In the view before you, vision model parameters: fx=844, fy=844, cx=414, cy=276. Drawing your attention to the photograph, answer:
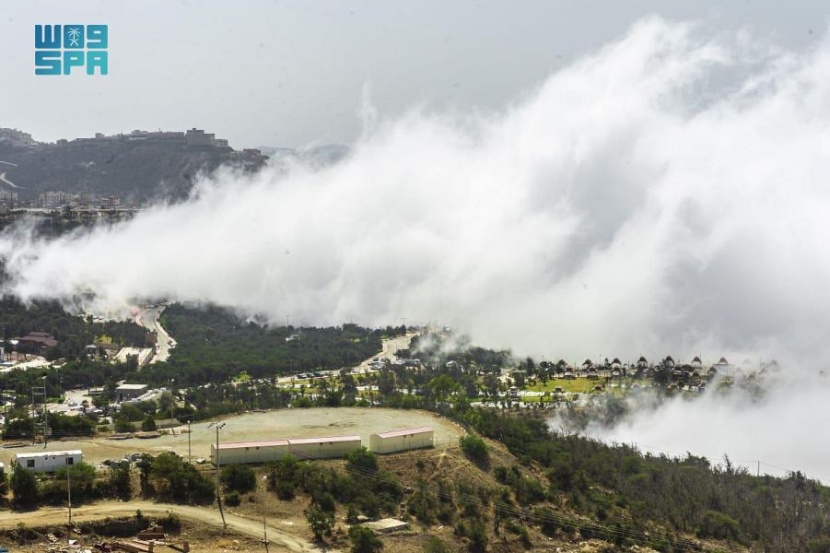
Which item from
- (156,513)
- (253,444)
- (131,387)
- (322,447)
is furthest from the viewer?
(131,387)

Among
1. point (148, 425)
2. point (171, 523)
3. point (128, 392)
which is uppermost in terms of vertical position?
point (128, 392)

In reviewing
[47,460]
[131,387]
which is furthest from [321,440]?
[131,387]

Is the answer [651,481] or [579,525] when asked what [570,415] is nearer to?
[651,481]

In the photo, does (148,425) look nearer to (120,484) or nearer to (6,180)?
(120,484)

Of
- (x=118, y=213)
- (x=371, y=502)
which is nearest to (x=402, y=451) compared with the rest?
(x=371, y=502)

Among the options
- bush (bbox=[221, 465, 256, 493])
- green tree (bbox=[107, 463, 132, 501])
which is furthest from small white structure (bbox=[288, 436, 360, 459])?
green tree (bbox=[107, 463, 132, 501])

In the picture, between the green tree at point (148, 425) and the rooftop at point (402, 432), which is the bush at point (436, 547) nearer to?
the rooftop at point (402, 432)

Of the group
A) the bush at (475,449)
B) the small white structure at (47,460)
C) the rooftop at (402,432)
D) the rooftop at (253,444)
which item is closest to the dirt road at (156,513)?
the small white structure at (47,460)
